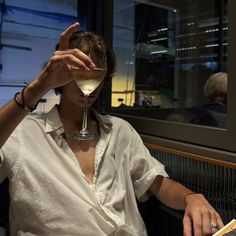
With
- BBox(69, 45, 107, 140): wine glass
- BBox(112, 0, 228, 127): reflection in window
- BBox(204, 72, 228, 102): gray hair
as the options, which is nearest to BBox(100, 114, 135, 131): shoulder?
BBox(112, 0, 228, 127): reflection in window

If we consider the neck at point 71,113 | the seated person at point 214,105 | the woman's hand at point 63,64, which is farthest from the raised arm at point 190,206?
the woman's hand at point 63,64

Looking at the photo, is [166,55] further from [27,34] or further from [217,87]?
[27,34]

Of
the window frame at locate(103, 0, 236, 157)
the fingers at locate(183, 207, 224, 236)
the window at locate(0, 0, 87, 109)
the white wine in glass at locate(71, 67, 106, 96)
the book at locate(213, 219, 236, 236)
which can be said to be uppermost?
the window at locate(0, 0, 87, 109)

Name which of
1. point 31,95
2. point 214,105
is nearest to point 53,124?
point 31,95

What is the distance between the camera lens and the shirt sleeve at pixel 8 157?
114 centimetres

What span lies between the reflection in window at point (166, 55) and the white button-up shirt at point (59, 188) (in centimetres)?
45

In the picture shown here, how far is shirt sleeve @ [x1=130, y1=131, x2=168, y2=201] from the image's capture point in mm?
1366

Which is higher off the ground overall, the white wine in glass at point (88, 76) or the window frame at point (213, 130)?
the white wine in glass at point (88, 76)

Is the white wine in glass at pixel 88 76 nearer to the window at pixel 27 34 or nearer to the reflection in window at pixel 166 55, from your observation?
the reflection in window at pixel 166 55

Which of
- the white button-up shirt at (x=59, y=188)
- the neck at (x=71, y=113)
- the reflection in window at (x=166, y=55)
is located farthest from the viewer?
the reflection in window at (x=166, y=55)

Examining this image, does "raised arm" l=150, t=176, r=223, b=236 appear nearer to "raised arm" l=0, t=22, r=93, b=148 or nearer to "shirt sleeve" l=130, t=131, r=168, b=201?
"shirt sleeve" l=130, t=131, r=168, b=201

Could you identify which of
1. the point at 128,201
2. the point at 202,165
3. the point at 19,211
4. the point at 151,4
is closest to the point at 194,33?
the point at 151,4

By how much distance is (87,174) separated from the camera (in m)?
1.28

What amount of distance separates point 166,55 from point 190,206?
1.05 meters
